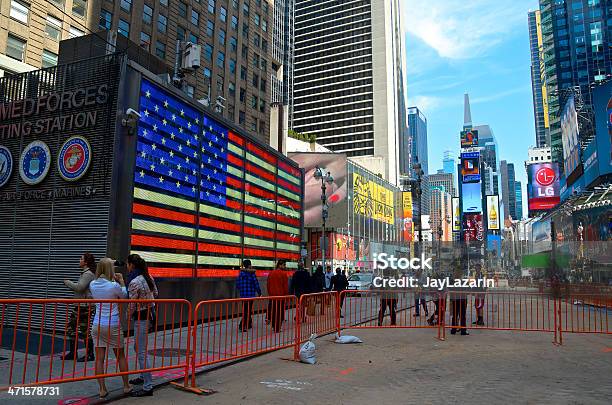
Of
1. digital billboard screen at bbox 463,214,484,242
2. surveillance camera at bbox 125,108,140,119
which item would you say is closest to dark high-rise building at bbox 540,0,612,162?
digital billboard screen at bbox 463,214,484,242

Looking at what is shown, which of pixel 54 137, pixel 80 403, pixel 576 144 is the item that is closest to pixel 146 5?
pixel 54 137

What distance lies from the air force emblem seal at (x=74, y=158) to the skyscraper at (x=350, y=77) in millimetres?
114706

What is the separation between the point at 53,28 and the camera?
111ft

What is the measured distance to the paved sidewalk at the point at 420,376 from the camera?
19.7 ft

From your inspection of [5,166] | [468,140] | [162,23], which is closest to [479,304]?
[5,166]

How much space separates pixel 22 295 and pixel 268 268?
8.87 metres

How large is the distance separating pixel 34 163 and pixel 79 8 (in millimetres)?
30023

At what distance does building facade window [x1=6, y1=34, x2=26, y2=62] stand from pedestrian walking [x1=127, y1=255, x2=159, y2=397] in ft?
101

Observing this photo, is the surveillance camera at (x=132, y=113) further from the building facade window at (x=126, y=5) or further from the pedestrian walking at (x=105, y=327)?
the building facade window at (x=126, y=5)

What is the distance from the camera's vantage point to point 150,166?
11789 millimetres

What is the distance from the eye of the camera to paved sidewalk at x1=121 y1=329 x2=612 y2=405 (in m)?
6.00

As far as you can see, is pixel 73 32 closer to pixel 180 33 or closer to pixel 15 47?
pixel 15 47

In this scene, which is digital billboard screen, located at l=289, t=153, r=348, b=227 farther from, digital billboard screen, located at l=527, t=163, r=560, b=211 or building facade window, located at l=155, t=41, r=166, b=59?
digital billboard screen, located at l=527, t=163, r=560, b=211

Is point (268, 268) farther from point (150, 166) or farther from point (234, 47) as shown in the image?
point (234, 47)
